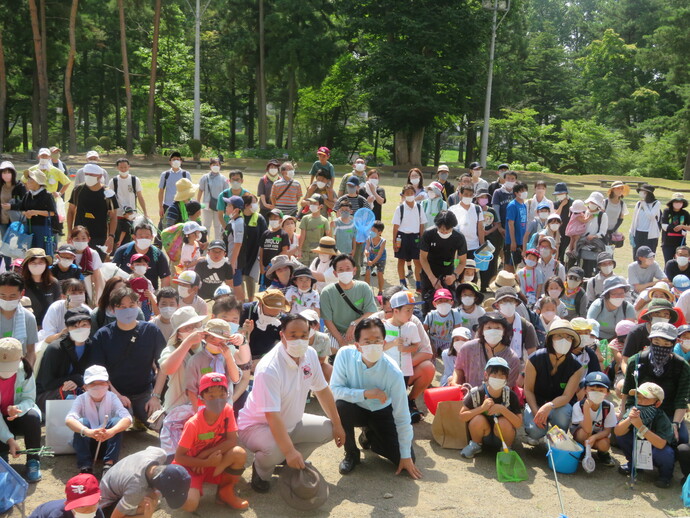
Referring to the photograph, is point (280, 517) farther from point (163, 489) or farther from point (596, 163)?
point (596, 163)

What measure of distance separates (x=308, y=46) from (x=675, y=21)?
19.2m

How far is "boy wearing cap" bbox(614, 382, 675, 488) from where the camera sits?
19.9 ft

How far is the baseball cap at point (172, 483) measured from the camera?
441 cm

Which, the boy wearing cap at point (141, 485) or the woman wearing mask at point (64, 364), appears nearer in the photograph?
the boy wearing cap at point (141, 485)

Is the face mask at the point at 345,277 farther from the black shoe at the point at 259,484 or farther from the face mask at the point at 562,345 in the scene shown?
the black shoe at the point at 259,484

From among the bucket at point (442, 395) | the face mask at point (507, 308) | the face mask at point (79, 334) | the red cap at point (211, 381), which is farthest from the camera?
the face mask at point (507, 308)

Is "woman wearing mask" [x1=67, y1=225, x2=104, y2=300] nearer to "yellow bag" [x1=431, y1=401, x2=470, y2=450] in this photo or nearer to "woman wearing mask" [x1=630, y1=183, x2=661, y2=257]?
"yellow bag" [x1=431, y1=401, x2=470, y2=450]

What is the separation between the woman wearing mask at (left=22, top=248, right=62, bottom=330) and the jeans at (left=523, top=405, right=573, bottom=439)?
5.09 metres

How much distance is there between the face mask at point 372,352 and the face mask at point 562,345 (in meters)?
1.76

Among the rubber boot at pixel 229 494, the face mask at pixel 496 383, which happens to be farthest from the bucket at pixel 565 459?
the rubber boot at pixel 229 494

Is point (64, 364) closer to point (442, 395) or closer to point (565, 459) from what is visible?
point (442, 395)

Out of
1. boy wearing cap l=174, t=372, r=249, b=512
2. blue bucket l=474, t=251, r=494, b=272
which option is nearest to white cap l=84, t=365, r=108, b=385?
boy wearing cap l=174, t=372, r=249, b=512

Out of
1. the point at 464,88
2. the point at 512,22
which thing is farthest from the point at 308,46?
the point at 512,22

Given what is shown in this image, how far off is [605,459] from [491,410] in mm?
1113
